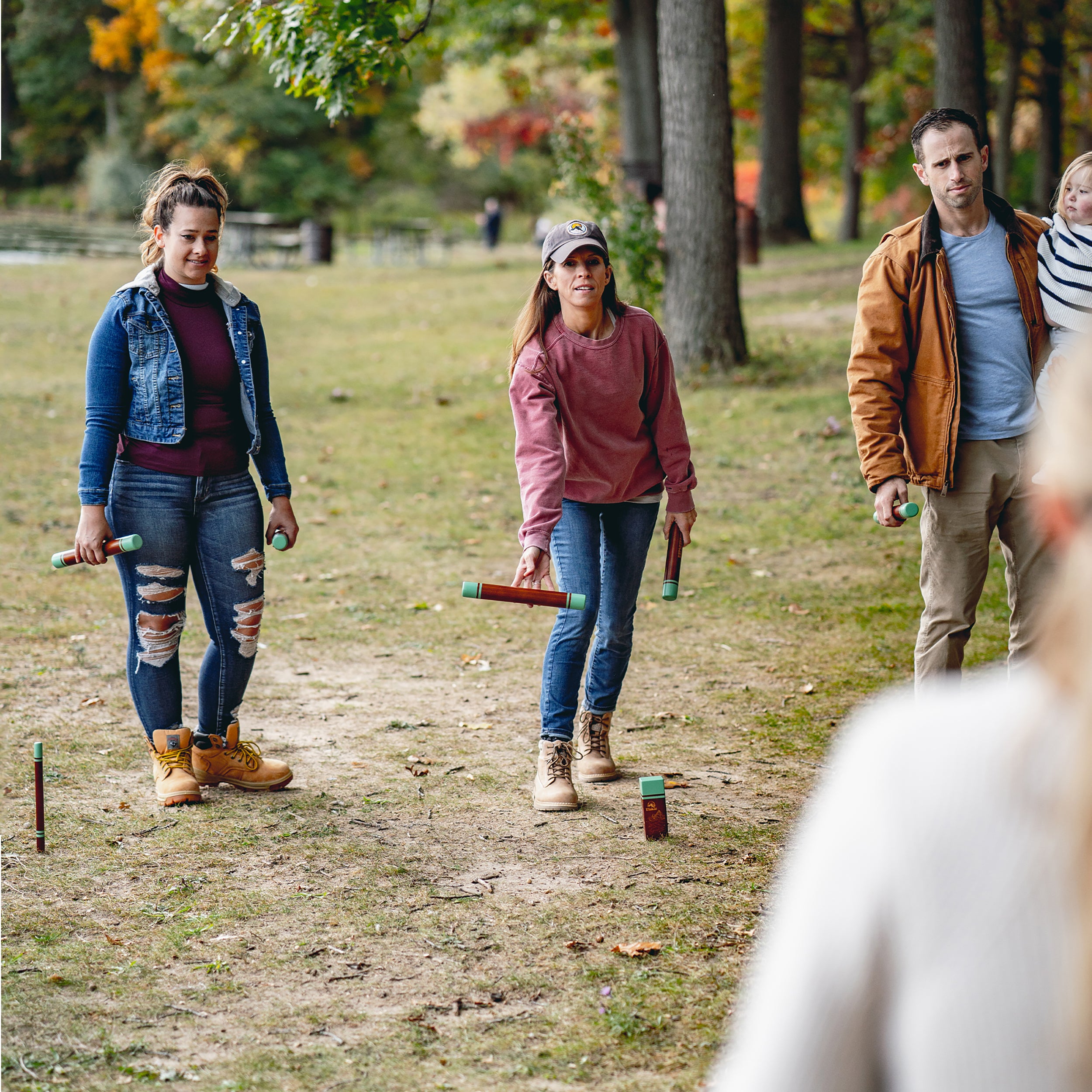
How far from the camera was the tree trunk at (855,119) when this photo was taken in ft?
90.7

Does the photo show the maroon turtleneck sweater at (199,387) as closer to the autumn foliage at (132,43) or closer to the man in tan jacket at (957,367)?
the man in tan jacket at (957,367)

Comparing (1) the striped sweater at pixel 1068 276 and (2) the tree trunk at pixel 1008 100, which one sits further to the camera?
(2) the tree trunk at pixel 1008 100

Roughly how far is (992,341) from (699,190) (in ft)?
30.0

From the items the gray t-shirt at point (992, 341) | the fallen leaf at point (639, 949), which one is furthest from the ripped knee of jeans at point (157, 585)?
the gray t-shirt at point (992, 341)

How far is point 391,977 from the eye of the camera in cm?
397

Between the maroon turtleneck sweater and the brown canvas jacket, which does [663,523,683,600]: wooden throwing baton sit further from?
the maroon turtleneck sweater

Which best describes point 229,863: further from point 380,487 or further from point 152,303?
point 380,487

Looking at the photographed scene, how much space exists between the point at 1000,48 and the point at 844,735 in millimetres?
25689

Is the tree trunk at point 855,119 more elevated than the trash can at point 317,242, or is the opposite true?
the tree trunk at point 855,119

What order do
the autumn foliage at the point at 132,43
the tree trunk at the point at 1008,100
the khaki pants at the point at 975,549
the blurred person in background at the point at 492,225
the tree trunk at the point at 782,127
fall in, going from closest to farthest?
the khaki pants at the point at 975,549
the tree trunk at the point at 1008,100
the tree trunk at the point at 782,127
the blurred person in background at the point at 492,225
the autumn foliage at the point at 132,43

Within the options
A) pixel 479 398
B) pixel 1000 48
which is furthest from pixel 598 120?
pixel 479 398

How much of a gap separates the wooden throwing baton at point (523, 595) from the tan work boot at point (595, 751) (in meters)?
0.92

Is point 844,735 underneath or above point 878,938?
underneath

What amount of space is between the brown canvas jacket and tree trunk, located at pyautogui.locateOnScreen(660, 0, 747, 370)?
8.75 m
